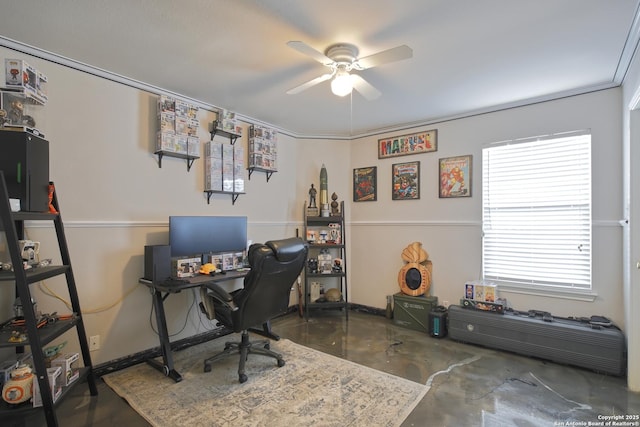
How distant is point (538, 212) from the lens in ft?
10.7

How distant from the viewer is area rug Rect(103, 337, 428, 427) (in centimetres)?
207

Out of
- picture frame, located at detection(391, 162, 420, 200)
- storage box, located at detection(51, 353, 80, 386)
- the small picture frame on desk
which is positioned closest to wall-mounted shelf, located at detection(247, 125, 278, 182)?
the small picture frame on desk

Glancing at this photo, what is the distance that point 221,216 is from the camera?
344cm

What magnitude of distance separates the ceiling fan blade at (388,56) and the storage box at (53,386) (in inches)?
108

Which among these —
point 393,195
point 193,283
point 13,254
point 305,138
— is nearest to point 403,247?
point 393,195

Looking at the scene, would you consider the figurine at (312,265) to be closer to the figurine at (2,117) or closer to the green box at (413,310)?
the green box at (413,310)

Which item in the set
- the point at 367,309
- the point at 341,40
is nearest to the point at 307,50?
the point at 341,40

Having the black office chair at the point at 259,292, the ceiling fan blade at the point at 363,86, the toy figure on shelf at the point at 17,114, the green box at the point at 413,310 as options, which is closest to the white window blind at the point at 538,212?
the green box at the point at 413,310

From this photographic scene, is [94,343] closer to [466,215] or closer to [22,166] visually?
[22,166]

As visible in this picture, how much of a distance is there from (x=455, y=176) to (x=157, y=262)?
3321 millimetres

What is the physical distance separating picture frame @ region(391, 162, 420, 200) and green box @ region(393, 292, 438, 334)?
4.20 ft

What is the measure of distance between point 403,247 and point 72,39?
384cm

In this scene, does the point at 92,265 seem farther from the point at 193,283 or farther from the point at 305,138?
the point at 305,138

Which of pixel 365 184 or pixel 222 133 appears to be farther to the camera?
pixel 365 184
